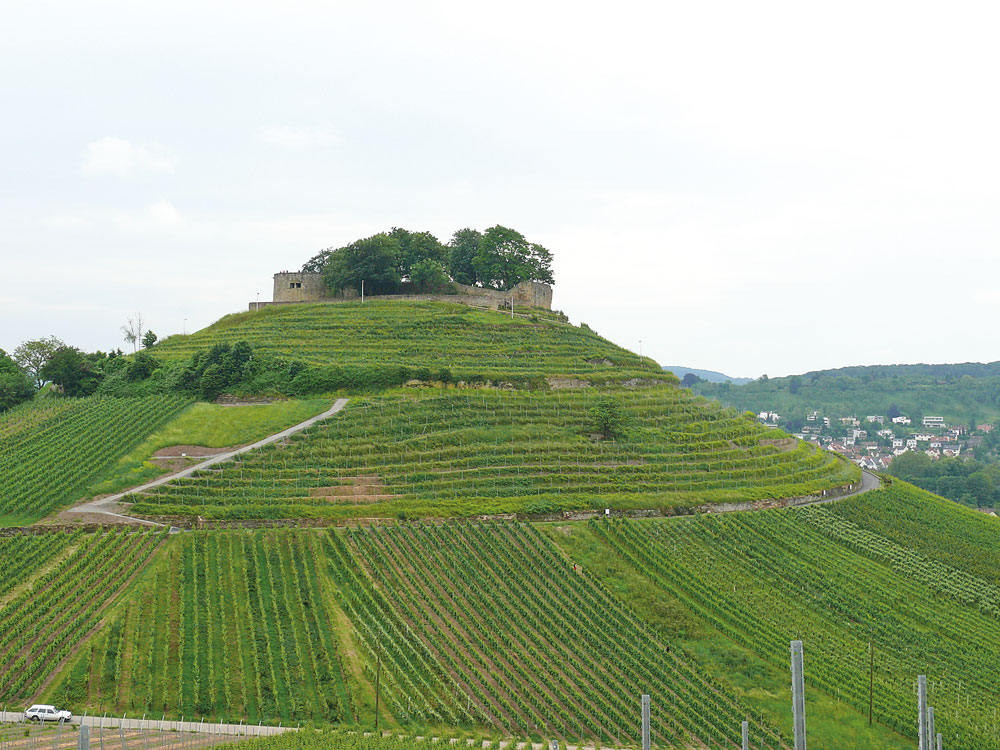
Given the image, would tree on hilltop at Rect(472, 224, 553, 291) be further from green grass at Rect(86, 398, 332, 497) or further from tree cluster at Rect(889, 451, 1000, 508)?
tree cluster at Rect(889, 451, 1000, 508)

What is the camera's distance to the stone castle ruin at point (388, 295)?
86250 mm

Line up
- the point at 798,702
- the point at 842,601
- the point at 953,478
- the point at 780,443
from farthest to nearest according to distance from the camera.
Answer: the point at 953,478 → the point at 780,443 → the point at 842,601 → the point at 798,702

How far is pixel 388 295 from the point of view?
86.7 m

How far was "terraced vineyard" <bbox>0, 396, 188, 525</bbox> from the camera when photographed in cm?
4588

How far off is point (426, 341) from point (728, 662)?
41957mm

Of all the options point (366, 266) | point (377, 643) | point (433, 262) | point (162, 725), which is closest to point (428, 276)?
point (433, 262)

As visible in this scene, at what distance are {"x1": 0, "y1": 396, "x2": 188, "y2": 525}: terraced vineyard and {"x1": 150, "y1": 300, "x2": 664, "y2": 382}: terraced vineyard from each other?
12.6 m

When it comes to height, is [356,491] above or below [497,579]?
above

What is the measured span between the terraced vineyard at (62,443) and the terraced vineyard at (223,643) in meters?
10.4

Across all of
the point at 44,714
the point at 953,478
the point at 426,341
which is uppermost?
the point at 426,341

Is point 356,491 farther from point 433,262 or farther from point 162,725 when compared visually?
point 433,262

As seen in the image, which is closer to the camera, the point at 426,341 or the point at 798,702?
the point at 798,702

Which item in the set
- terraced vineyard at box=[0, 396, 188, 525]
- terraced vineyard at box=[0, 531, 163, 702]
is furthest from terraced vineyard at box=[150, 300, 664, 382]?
terraced vineyard at box=[0, 531, 163, 702]

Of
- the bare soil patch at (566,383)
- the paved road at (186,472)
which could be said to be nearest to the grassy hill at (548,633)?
the paved road at (186,472)
